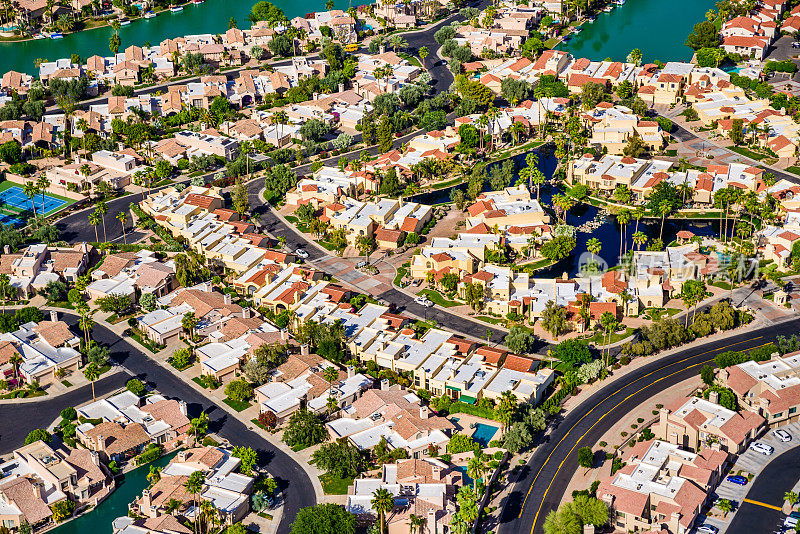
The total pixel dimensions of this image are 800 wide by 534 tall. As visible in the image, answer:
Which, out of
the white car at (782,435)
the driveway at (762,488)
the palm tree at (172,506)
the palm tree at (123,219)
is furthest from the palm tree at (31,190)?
the white car at (782,435)

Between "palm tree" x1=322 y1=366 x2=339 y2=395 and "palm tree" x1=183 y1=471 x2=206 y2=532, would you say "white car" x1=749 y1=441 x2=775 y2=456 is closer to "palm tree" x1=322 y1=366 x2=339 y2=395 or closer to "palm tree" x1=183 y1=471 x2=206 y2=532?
"palm tree" x1=322 y1=366 x2=339 y2=395

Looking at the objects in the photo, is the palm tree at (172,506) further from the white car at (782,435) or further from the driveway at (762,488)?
the white car at (782,435)

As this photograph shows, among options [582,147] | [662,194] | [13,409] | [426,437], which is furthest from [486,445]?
[582,147]

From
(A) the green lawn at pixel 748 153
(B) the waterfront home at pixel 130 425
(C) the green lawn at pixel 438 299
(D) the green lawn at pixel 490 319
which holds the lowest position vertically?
(B) the waterfront home at pixel 130 425

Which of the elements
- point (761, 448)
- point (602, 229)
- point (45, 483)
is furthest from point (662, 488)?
point (602, 229)

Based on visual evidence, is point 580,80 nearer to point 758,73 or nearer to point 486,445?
point 758,73

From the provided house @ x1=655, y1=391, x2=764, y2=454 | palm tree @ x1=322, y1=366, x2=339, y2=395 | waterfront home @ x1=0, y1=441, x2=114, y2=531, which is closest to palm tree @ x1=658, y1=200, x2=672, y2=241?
house @ x1=655, y1=391, x2=764, y2=454
